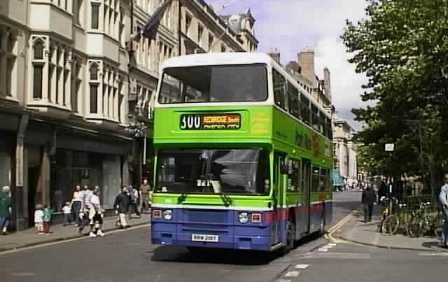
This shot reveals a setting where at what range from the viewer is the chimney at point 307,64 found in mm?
127625

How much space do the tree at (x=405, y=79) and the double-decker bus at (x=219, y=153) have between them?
1070 centimetres

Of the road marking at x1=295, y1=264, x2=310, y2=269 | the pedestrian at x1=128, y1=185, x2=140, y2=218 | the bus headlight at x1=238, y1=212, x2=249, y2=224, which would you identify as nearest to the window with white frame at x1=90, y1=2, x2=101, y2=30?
the pedestrian at x1=128, y1=185, x2=140, y2=218

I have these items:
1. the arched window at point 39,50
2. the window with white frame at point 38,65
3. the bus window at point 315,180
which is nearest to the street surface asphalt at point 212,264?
the bus window at point 315,180

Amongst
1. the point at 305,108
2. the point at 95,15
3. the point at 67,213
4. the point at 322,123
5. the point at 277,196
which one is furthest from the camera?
the point at 95,15

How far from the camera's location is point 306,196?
66.5ft

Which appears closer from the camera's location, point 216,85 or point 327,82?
point 216,85

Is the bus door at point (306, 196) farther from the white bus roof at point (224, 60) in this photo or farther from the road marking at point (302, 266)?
the white bus roof at point (224, 60)

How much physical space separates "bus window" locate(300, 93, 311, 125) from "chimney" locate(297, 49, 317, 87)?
10596 centimetres

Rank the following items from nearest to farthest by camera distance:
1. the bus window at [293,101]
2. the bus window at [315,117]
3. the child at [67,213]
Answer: the bus window at [293,101]
the bus window at [315,117]
the child at [67,213]

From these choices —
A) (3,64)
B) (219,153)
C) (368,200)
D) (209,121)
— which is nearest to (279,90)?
(209,121)

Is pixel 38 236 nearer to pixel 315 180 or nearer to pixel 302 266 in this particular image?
pixel 315 180

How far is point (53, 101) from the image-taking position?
29.6 m

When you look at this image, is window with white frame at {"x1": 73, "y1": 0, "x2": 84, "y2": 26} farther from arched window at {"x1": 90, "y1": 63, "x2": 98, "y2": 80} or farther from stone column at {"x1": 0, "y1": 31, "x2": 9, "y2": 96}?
stone column at {"x1": 0, "y1": 31, "x2": 9, "y2": 96}

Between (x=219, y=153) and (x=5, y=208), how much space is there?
11.8 meters
